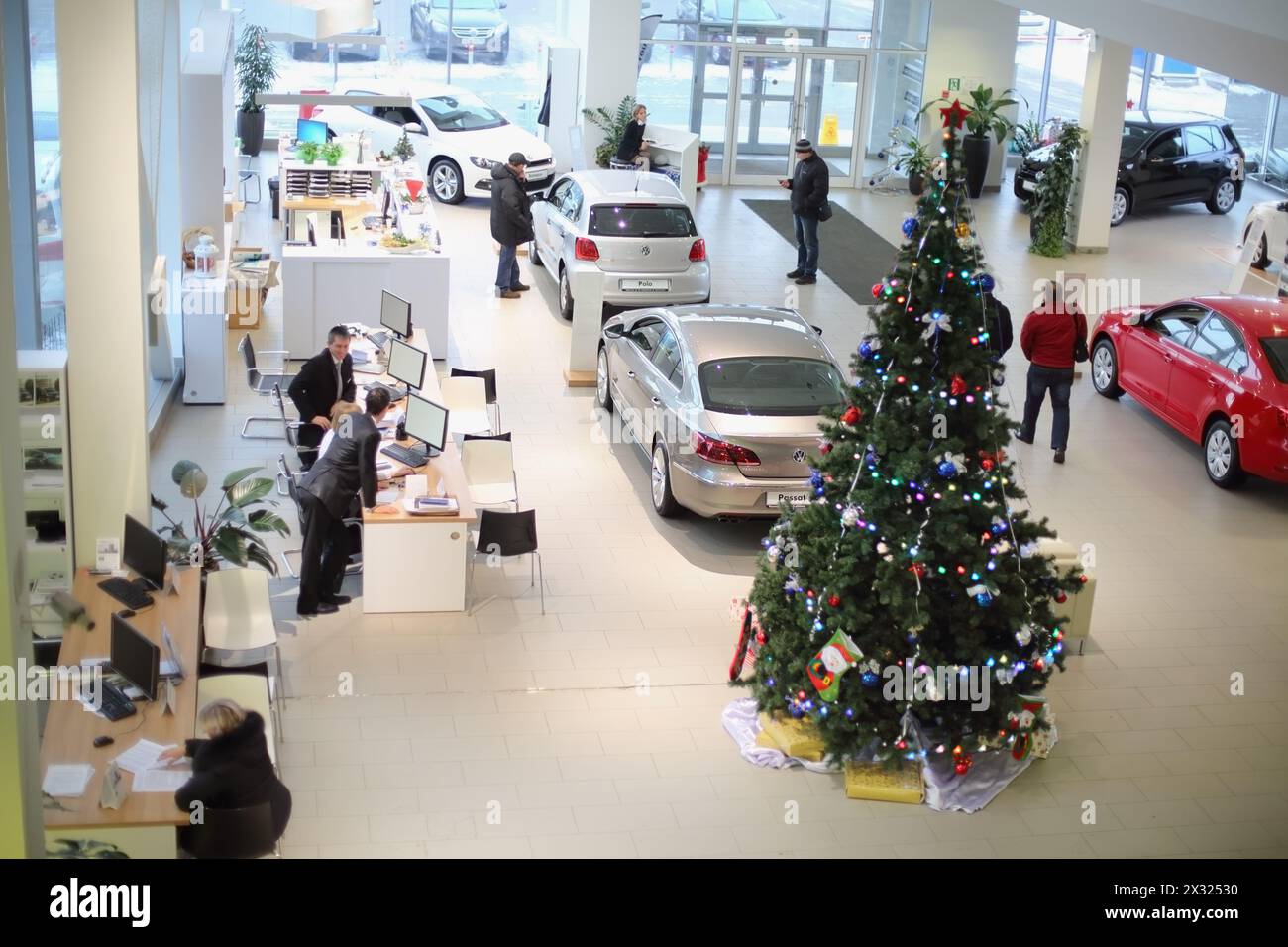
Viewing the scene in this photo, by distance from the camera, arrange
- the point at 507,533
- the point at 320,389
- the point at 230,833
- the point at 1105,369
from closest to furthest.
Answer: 1. the point at 230,833
2. the point at 507,533
3. the point at 320,389
4. the point at 1105,369

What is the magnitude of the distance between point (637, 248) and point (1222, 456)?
6347 mm

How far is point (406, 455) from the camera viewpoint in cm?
1083

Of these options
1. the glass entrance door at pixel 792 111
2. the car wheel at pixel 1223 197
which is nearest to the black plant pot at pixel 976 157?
the glass entrance door at pixel 792 111

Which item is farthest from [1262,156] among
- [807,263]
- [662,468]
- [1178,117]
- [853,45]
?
[662,468]

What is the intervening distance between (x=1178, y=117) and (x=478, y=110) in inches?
458

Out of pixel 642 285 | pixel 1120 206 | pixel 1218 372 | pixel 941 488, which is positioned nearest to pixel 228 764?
pixel 941 488

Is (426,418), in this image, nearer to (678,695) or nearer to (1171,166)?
(678,695)

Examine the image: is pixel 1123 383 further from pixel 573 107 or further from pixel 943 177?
pixel 573 107

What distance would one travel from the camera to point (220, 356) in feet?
44.5

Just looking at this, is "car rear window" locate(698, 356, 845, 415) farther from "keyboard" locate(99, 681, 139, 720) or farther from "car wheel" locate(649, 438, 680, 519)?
"keyboard" locate(99, 681, 139, 720)

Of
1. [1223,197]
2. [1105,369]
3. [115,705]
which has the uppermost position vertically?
[1223,197]

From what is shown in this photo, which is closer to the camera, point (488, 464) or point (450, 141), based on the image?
point (488, 464)

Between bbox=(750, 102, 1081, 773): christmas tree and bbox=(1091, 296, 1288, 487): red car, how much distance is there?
4779mm
